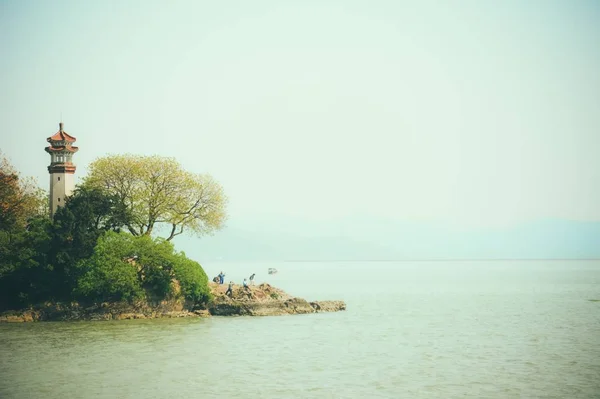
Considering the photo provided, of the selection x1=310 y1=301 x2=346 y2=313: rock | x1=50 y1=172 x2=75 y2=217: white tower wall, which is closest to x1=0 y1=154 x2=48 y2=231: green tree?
x1=50 y1=172 x2=75 y2=217: white tower wall

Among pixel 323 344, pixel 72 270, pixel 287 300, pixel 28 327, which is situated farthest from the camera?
pixel 287 300

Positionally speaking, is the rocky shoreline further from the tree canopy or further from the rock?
the tree canopy

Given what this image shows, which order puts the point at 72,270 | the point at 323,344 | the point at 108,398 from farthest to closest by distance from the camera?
the point at 72,270
the point at 323,344
the point at 108,398

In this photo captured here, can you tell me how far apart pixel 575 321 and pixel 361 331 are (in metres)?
20.4

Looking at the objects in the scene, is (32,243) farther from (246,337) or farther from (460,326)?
(460,326)

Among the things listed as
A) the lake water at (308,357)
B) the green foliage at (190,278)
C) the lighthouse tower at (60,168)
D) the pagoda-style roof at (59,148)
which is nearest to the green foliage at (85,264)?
the green foliage at (190,278)

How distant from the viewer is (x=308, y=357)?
40594mm

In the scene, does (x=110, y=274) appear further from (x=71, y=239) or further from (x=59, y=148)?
(x=59, y=148)

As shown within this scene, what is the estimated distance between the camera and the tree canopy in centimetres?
6316

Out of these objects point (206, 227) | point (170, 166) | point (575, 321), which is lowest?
point (575, 321)

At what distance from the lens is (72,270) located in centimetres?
5506

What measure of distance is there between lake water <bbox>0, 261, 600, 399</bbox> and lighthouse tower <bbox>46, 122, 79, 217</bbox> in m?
15.6

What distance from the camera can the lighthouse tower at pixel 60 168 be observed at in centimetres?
6322

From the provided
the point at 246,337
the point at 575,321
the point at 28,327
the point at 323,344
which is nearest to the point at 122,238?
the point at 28,327
